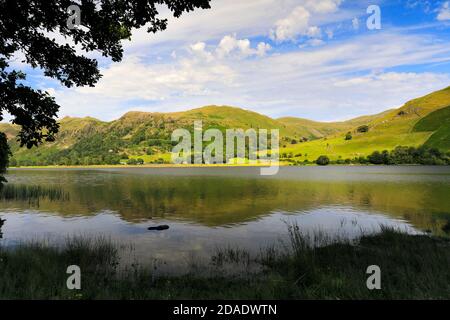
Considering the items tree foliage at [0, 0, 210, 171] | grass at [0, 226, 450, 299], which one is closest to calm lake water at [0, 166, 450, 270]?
grass at [0, 226, 450, 299]

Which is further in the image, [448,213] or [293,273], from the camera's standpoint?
[448,213]

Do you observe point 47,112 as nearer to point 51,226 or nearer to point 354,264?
point 354,264

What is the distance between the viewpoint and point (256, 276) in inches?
581

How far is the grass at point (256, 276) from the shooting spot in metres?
10.1

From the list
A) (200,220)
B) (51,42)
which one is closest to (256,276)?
(51,42)

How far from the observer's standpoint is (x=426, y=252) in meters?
16.4

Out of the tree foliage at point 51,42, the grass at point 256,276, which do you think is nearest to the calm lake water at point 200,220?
the grass at point 256,276

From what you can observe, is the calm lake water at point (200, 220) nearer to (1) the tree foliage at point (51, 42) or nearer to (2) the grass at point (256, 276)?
(2) the grass at point (256, 276)

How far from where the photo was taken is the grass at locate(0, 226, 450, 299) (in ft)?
33.0

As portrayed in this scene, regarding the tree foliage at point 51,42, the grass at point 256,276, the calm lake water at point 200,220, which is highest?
the tree foliage at point 51,42

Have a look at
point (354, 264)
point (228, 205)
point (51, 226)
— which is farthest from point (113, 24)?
point (228, 205)

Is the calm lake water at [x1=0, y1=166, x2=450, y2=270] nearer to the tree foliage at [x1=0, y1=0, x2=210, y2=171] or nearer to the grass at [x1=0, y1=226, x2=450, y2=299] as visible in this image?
the grass at [x1=0, y1=226, x2=450, y2=299]
